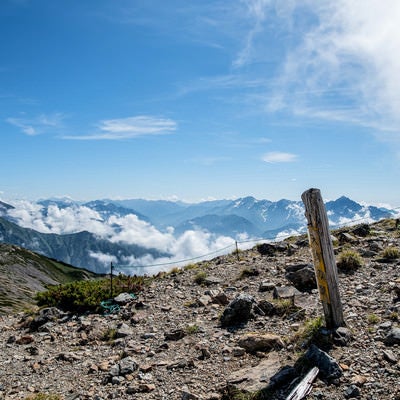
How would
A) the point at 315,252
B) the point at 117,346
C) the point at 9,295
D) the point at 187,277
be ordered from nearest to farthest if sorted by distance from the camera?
the point at 315,252 → the point at 117,346 → the point at 187,277 → the point at 9,295

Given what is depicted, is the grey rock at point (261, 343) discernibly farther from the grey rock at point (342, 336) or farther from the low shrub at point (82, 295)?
the low shrub at point (82, 295)

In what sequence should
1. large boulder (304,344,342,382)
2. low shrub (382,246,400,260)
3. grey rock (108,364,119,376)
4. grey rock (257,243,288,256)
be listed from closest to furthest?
large boulder (304,344,342,382) → grey rock (108,364,119,376) → low shrub (382,246,400,260) → grey rock (257,243,288,256)

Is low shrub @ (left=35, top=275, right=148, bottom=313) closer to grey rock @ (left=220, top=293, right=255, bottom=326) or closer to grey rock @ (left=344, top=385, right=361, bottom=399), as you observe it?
grey rock @ (left=220, top=293, right=255, bottom=326)

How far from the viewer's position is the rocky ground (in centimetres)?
723

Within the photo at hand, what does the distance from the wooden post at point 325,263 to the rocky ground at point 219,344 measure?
0.46m

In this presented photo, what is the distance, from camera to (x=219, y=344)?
388 inches

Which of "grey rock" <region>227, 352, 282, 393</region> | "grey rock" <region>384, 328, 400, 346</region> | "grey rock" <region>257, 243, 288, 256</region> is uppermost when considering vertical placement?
"grey rock" <region>257, 243, 288, 256</region>

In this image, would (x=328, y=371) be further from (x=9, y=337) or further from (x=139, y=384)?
(x=9, y=337)

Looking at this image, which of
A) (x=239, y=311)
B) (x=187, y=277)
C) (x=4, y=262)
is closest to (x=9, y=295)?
(x=4, y=262)

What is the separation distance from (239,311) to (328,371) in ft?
15.0

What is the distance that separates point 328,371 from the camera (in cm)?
698

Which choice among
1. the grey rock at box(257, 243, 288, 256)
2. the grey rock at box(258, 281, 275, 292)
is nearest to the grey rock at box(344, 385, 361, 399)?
the grey rock at box(258, 281, 275, 292)

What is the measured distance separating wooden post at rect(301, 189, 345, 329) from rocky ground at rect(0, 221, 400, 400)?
464mm

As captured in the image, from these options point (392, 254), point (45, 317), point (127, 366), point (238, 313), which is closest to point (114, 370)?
point (127, 366)
